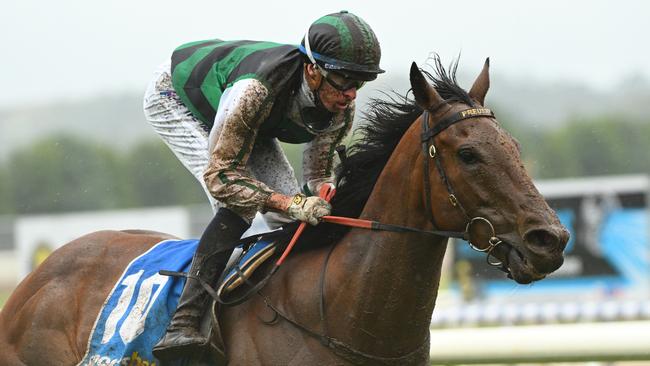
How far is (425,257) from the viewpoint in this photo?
13.9 feet

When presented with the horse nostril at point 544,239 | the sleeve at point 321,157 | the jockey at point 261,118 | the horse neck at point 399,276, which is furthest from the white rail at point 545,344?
the horse nostril at point 544,239

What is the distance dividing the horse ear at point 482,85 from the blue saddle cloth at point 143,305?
1110 millimetres

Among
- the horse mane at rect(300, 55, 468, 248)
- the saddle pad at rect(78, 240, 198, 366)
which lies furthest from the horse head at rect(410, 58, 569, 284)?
the saddle pad at rect(78, 240, 198, 366)

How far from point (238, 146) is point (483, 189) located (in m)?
1.13

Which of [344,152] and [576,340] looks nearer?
[344,152]

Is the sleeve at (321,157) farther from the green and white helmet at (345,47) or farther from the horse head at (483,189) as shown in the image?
the horse head at (483,189)

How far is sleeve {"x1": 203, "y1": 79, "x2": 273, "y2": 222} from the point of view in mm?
4484

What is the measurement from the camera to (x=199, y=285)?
4590 mm

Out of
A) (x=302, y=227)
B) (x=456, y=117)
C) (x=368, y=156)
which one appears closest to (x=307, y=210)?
(x=302, y=227)

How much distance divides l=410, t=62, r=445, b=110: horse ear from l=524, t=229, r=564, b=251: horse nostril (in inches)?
28.0

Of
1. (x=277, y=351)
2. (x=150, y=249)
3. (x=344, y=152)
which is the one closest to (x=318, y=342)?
(x=277, y=351)

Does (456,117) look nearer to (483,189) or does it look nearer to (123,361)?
(483,189)

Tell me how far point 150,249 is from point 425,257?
1586mm

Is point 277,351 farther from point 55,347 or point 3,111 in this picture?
point 3,111
